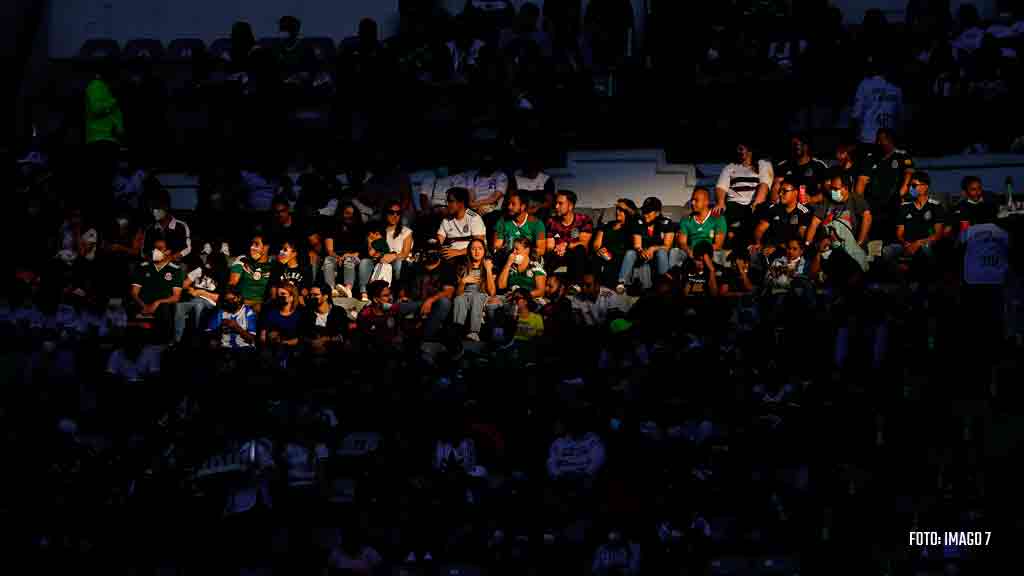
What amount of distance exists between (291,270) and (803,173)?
5.91 m

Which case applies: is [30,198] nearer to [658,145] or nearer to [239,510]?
[239,510]

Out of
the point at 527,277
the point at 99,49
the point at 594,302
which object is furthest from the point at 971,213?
the point at 99,49

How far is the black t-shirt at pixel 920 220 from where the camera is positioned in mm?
19797

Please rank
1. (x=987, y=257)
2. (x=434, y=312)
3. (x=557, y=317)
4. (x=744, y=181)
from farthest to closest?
(x=744, y=181) → (x=434, y=312) → (x=557, y=317) → (x=987, y=257)

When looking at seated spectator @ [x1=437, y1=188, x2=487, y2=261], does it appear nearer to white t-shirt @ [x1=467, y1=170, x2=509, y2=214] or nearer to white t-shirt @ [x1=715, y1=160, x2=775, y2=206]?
white t-shirt @ [x1=467, y1=170, x2=509, y2=214]

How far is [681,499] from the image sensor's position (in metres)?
17.1

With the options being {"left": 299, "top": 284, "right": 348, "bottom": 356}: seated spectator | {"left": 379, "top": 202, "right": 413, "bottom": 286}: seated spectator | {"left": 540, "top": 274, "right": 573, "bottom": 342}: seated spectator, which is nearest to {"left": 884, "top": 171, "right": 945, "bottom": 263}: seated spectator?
{"left": 540, "top": 274, "right": 573, "bottom": 342}: seated spectator

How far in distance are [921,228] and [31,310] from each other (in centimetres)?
990

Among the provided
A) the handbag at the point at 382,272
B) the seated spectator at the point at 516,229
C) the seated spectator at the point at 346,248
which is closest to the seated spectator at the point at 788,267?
the seated spectator at the point at 516,229

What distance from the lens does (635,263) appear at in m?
20.0

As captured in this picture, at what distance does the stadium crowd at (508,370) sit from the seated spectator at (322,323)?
0.12 ft

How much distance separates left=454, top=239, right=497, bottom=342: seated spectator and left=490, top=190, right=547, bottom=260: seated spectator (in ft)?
0.76

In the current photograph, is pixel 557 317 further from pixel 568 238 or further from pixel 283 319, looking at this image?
pixel 283 319

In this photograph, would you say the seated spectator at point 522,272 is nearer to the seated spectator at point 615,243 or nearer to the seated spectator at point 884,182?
the seated spectator at point 615,243
